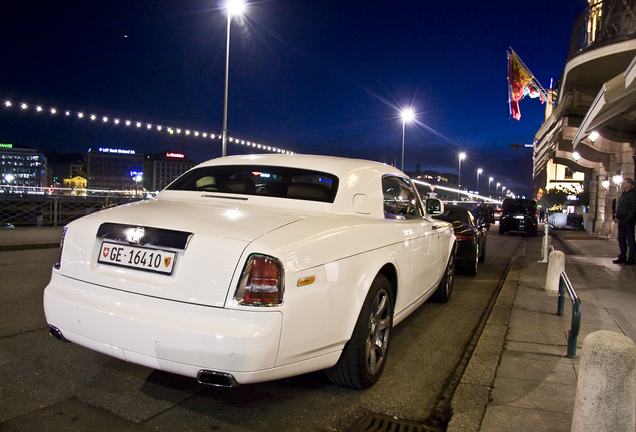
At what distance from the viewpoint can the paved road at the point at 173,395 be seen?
2.79m

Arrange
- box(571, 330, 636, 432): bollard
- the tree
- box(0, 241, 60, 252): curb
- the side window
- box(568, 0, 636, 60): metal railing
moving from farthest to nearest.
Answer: the tree, box(568, 0, 636, 60): metal railing, box(0, 241, 60, 252): curb, the side window, box(571, 330, 636, 432): bollard

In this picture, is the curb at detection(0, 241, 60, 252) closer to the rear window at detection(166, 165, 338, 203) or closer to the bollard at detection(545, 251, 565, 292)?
the rear window at detection(166, 165, 338, 203)

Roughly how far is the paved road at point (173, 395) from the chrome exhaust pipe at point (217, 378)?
16.6 inches

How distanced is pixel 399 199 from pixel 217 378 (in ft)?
9.74

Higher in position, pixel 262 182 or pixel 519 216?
pixel 262 182

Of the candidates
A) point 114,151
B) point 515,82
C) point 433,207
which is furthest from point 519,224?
point 114,151

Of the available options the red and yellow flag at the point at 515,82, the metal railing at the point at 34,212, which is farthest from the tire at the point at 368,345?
the red and yellow flag at the point at 515,82

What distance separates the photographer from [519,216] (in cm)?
2286

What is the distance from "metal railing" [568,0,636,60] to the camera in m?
11.3

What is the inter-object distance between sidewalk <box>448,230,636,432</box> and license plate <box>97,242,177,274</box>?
6.34ft

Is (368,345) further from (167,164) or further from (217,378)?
(167,164)

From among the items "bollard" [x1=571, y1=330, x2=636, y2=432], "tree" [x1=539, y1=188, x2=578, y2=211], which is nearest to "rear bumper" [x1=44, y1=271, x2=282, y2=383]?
"bollard" [x1=571, y1=330, x2=636, y2=432]

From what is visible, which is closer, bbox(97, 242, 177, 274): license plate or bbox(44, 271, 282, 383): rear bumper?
bbox(44, 271, 282, 383): rear bumper

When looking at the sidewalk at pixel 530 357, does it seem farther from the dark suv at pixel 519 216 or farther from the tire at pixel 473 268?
the dark suv at pixel 519 216
